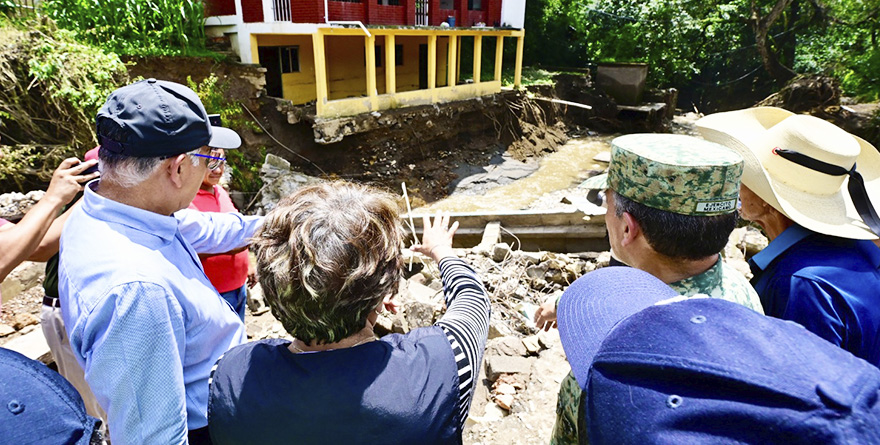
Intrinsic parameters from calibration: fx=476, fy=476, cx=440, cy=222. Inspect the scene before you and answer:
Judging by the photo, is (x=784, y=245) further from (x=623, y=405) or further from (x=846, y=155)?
(x=623, y=405)

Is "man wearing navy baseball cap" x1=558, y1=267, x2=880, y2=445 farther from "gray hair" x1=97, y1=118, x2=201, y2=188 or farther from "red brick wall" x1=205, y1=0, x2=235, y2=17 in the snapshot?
"red brick wall" x1=205, y1=0, x2=235, y2=17

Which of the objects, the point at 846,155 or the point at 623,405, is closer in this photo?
the point at 623,405

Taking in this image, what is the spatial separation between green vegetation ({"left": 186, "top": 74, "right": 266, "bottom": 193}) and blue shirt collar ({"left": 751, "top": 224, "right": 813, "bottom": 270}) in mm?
11274

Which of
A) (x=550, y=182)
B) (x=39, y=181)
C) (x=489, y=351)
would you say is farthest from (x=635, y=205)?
(x=550, y=182)

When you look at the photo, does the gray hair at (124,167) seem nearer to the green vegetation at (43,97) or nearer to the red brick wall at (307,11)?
the green vegetation at (43,97)

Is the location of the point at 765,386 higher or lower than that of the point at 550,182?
higher

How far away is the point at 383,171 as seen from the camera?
14508mm

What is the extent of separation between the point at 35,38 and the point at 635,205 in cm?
1137

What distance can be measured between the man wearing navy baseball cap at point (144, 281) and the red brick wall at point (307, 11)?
37.5ft

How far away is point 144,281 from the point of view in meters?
1.37

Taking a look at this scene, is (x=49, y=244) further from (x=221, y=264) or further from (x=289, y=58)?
(x=289, y=58)

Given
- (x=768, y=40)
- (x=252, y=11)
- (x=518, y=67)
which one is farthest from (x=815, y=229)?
(x=768, y=40)

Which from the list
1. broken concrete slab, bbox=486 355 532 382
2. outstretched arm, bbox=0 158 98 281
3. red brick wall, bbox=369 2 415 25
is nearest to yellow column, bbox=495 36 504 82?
red brick wall, bbox=369 2 415 25

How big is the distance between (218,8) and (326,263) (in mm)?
14658
